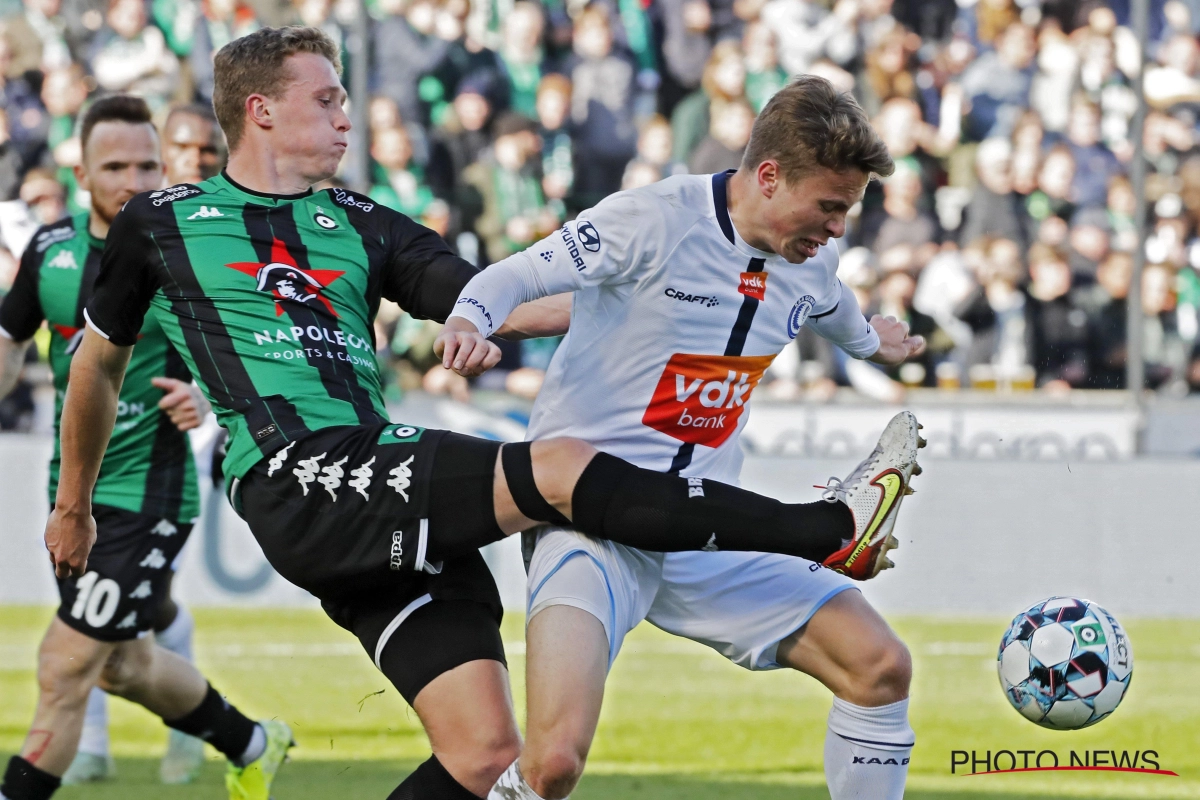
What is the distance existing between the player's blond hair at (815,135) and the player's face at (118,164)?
2370mm

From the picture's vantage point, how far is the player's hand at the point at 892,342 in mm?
4734

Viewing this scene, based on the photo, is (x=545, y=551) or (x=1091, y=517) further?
(x=1091, y=517)

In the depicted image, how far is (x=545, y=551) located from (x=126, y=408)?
7.12 ft

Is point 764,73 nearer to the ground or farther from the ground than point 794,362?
farther from the ground

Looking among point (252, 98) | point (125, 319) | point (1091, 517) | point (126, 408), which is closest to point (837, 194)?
point (252, 98)

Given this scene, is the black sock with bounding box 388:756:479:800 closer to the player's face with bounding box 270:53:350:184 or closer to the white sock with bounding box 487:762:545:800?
the white sock with bounding box 487:762:545:800

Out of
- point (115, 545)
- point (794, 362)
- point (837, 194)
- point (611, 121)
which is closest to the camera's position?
point (837, 194)

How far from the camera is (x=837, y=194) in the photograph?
3.94m

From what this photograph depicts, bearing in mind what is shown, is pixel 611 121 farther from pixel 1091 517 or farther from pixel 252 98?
pixel 252 98

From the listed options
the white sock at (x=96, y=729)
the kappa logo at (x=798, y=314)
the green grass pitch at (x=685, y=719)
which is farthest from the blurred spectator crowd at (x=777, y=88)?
the kappa logo at (x=798, y=314)

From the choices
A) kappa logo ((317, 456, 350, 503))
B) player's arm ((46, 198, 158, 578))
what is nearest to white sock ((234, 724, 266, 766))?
player's arm ((46, 198, 158, 578))

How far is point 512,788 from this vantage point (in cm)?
364

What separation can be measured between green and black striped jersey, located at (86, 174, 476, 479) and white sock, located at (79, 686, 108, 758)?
280cm

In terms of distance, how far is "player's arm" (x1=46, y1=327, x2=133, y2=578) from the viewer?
13.5 feet
